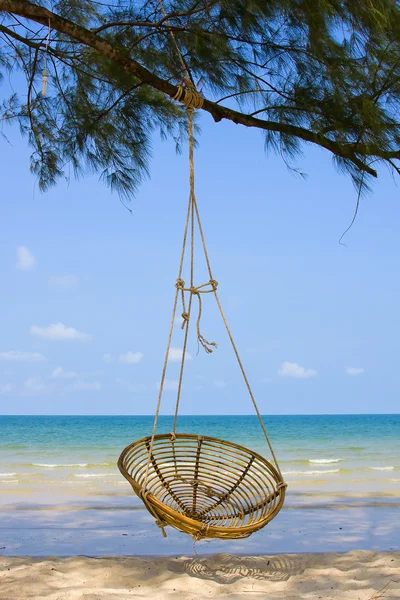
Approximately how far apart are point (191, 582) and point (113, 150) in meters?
2.23

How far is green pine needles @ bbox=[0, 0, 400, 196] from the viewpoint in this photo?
251 centimetres

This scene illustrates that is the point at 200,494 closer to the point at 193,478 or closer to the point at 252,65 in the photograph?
the point at 193,478

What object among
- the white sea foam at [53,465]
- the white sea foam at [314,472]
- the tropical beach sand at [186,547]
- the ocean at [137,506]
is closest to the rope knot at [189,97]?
the tropical beach sand at [186,547]

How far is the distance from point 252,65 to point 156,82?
0.48m

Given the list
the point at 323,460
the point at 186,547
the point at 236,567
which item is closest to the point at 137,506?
the point at 186,547

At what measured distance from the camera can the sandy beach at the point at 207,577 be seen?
248cm

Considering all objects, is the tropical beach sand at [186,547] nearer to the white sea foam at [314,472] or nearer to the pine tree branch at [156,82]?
the white sea foam at [314,472]

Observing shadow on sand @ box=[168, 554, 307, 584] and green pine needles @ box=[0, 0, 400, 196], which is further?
shadow on sand @ box=[168, 554, 307, 584]

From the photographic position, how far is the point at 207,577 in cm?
274

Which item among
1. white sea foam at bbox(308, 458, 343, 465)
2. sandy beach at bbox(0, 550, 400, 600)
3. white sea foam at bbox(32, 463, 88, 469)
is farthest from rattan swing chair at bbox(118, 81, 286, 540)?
white sea foam at bbox(308, 458, 343, 465)

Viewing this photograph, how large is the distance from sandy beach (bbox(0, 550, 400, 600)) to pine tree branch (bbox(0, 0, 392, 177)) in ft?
5.20

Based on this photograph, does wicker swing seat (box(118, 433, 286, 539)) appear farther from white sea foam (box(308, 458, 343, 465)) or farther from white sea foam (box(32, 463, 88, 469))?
white sea foam (box(308, 458, 343, 465))

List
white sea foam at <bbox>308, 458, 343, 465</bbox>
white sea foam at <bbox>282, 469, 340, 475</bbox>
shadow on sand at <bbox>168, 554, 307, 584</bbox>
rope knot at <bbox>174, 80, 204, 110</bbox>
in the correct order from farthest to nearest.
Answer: white sea foam at <bbox>308, 458, 343, 465</bbox>, white sea foam at <bbox>282, 469, 340, 475</bbox>, shadow on sand at <bbox>168, 554, 307, 584</bbox>, rope knot at <bbox>174, 80, 204, 110</bbox>

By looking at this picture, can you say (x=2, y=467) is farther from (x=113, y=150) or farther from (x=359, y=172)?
(x=359, y=172)
